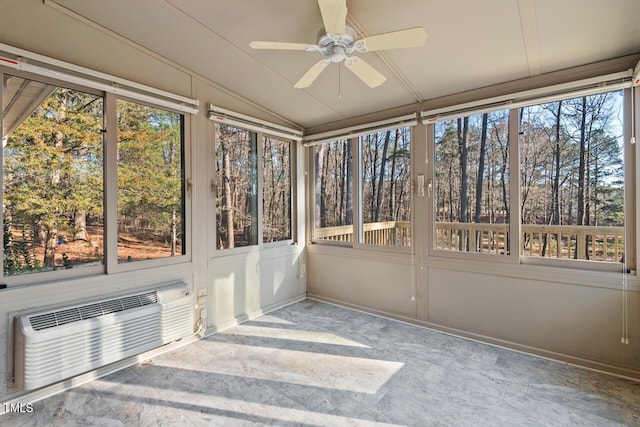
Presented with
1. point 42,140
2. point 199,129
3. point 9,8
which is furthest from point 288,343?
point 9,8

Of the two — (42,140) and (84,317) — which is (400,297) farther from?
(42,140)

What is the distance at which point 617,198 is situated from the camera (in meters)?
2.47

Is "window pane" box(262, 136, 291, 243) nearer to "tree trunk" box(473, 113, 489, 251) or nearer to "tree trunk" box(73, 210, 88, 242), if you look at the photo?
"tree trunk" box(73, 210, 88, 242)

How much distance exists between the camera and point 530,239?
9.41 ft

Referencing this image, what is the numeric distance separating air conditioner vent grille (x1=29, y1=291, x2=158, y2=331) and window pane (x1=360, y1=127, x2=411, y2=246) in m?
2.47

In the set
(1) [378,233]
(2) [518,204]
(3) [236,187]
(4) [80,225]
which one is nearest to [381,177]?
(1) [378,233]

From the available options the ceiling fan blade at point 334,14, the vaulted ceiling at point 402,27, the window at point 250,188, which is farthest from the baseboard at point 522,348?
the ceiling fan blade at point 334,14

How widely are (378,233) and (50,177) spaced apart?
3.15 meters

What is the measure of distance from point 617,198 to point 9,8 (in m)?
4.56

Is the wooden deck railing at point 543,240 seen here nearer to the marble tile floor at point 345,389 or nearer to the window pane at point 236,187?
the marble tile floor at point 345,389

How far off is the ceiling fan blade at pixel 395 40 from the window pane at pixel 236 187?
2.01 metres

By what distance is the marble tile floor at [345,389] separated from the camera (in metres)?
1.97

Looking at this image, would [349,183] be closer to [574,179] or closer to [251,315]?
[251,315]

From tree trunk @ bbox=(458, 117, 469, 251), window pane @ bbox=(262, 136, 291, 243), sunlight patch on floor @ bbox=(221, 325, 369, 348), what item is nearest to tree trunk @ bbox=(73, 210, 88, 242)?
sunlight patch on floor @ bbox=(221, 325, 369, 348)
